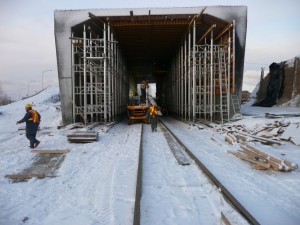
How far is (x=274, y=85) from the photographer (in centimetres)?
2367

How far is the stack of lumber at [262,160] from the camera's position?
21.8 feet

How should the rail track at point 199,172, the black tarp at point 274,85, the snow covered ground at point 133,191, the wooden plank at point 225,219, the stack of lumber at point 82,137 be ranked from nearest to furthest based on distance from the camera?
the wooden plank at point 225,219 < the rail track at point 199,172 < the snow covered ground at point 133,191 < the stack of lumber at point 82,137 < the black tarp at point 274,85

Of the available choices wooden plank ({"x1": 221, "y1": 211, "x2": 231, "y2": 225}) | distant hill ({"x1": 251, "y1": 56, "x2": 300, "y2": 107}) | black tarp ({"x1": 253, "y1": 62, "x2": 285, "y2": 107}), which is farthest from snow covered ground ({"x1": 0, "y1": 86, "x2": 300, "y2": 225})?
black tarp ({"x1": 253, "y1": 62, "x2": 285, "y2": 107})

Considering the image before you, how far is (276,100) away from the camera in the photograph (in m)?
22.7

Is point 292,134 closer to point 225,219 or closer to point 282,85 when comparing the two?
point 225,219

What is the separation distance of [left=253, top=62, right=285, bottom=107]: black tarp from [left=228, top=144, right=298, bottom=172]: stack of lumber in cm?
1623

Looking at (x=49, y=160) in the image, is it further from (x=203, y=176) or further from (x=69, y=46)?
(x=69, y=46)

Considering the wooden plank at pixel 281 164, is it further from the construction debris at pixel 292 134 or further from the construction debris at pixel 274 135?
the construction debris at pixel 292 134

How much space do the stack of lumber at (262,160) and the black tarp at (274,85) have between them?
53.2ft

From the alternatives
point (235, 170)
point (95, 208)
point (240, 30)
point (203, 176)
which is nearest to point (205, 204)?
point (203, 176)

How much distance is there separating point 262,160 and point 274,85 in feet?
60.9

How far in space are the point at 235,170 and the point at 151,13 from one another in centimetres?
1402

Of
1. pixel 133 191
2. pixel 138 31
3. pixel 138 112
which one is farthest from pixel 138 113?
pixel 133 191

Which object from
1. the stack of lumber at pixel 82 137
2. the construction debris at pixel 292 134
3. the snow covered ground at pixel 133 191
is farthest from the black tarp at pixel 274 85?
the stack of lumber at pixel 82 137
